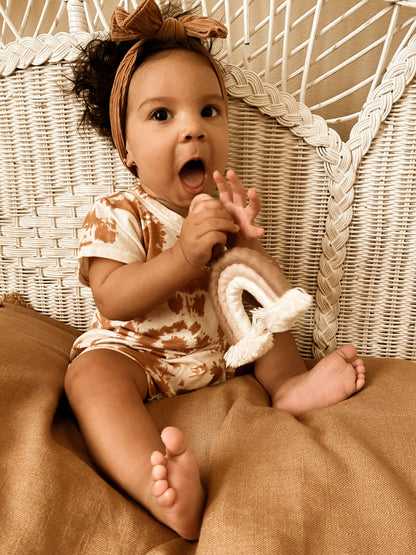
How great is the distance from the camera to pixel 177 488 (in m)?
0.53

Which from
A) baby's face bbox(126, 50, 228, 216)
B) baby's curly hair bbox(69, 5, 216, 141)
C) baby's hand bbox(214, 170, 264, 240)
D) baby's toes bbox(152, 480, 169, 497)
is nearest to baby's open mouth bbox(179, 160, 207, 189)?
baby's face bbox(126, 50, 228, 216)

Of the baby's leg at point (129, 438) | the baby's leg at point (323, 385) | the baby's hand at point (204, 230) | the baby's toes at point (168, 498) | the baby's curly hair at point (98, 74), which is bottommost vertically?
the baby's leg at point (323, 385)

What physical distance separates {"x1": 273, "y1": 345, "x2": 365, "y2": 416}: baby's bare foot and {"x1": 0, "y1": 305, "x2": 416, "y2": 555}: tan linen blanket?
3 cm

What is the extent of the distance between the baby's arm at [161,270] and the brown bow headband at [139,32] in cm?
27

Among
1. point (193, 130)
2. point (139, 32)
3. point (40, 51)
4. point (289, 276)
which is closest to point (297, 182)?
point (289, 276)

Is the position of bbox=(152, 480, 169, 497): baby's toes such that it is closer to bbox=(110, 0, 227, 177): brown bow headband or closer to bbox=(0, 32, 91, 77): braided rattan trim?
bbox=(110, 0, 227, 177): brown bow headband

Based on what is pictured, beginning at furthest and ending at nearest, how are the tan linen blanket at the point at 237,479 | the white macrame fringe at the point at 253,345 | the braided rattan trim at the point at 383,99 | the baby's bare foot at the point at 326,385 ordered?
the braided rattan trim at the point at 383,99
the baby's bare foot at the point at 326,385
the white macrame fringe at the point at 253,345
the tan linen blanket at the point at 237,479

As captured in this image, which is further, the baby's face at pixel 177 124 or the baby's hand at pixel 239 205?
the baby's face at pixel 177 124

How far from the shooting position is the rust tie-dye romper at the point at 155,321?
0.81 metres

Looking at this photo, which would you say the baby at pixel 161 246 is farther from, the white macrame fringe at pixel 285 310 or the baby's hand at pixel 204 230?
the white macrame fringe at pixel 285 310

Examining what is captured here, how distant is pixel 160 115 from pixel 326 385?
534 mm

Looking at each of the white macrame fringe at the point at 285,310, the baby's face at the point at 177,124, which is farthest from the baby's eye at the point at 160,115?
the white macrame fringe at the point at 285,310

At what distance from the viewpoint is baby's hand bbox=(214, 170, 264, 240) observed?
2.21 ft

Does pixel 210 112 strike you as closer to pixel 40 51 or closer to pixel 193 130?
pixel 193 130
